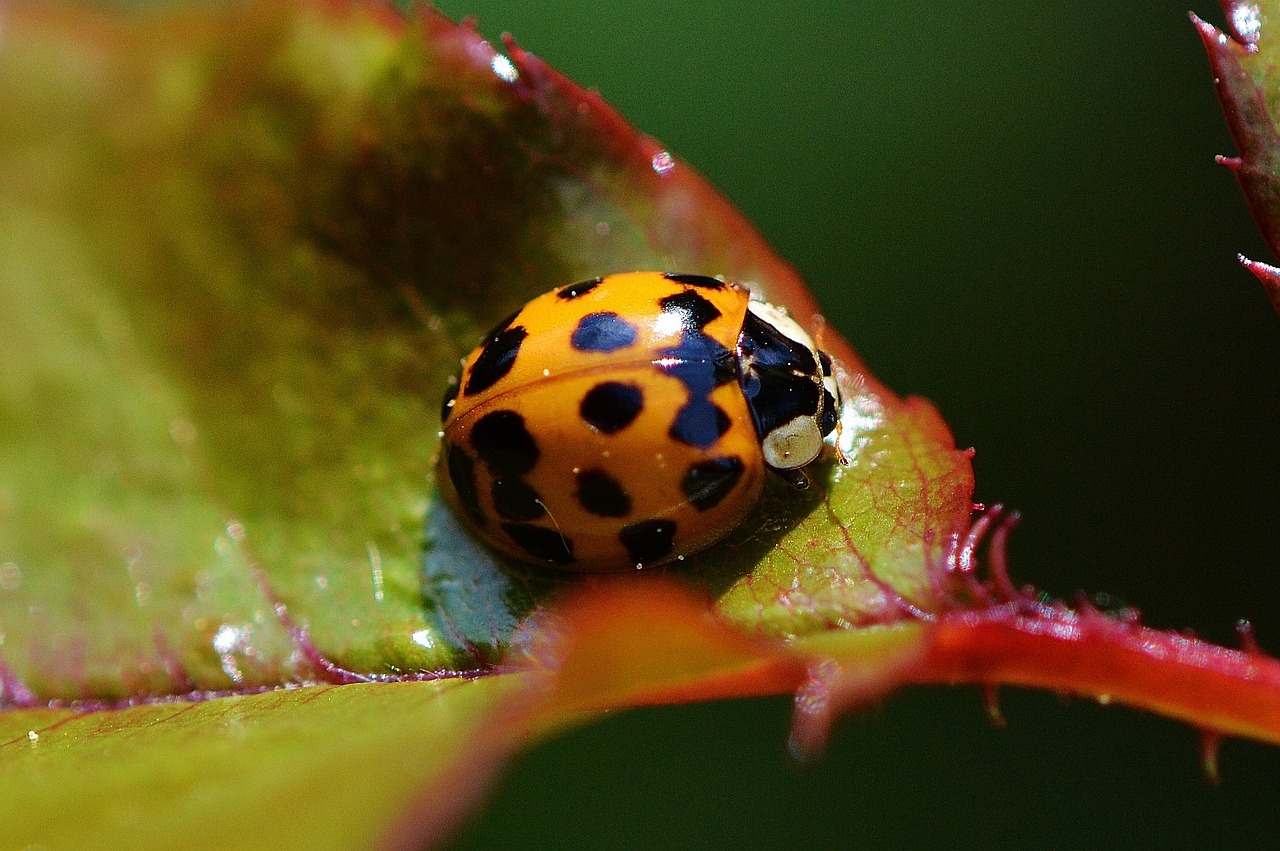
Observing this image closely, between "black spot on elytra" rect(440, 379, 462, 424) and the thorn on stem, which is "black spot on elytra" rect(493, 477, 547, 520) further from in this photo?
the thorn on stem

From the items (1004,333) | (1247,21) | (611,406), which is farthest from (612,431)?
(1004,333)

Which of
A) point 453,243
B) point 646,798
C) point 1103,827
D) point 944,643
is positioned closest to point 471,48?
point 453,243

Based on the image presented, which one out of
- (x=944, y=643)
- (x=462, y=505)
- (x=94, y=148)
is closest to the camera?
(x=944, y=643)

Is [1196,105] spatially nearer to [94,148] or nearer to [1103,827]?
[1103,827]

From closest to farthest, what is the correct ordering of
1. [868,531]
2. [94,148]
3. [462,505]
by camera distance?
1. [868,531]
2. [462,505]
3. [94,148]

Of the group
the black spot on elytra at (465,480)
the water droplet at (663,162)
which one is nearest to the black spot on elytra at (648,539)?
the black spot on elytra at (465,480)

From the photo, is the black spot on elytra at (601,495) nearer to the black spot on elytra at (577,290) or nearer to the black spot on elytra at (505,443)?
the black spot on elytra at (505,443)
